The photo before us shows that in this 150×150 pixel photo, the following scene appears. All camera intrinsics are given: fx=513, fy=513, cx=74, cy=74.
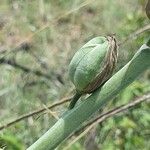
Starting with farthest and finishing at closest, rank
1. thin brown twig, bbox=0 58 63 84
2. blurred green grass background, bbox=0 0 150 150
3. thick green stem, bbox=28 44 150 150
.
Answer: thin brown twig, bbox=0 58 63 84 → blurred green grass background, bbox=0 0 150 150 → thick green stem, bbox=28 44 150 150

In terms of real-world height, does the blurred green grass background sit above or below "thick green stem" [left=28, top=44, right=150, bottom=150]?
below

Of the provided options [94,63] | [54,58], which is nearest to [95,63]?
[94,63]

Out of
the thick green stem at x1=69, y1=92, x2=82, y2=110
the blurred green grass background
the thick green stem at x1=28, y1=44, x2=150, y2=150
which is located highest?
the thick green stem at x1=28, y1=44, x2=150, y2=150

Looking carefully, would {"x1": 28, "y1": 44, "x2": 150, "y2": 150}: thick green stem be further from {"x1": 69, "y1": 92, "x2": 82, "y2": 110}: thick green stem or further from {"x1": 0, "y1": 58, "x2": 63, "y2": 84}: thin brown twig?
{"x1": 0, "y1": 58, "x2": 63, "y2": 84}: thin brown twig

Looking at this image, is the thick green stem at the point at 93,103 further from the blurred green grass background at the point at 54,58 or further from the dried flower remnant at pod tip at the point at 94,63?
the blurred green grass background at the point at 54,58

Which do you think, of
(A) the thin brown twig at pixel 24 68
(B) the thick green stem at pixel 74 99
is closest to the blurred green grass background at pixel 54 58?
(A) the thin brown twig at pixel 24 68

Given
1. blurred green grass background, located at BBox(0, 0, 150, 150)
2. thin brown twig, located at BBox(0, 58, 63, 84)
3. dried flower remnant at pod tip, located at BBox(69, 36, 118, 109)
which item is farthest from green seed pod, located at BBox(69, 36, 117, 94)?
thin brown twig, located at BBox(0, 58, 63, 84)

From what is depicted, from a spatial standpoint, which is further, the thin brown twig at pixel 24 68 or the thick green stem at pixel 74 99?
the thin brown twig at pixel 24 68
